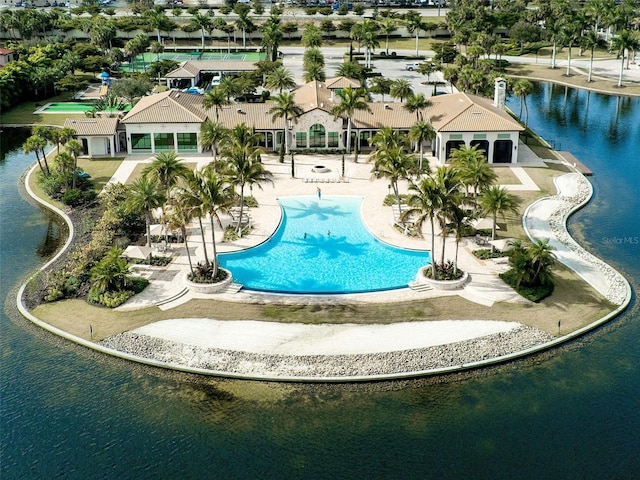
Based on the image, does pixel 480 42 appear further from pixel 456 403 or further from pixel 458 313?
pixel 456 403

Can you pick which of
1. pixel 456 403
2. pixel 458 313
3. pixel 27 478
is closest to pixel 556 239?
pixel 458 313

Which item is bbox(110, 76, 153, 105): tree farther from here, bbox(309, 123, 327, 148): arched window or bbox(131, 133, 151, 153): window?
bbox(309, 123, 327, 148): arched window

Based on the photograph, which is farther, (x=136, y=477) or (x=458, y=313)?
(x=458, y=313)

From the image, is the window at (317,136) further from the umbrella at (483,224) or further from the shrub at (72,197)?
the umbrella at (483,224)

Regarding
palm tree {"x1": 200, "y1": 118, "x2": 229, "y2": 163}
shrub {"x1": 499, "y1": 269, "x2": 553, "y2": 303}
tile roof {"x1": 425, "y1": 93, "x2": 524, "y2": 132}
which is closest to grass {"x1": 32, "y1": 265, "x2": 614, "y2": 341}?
shrub {"x1": 499, "y1": 269, "x2": 553, "y2": 303}

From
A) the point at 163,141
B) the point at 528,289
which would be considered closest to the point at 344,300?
the point at 528,289

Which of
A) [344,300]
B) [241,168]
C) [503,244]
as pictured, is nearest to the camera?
[344,300]

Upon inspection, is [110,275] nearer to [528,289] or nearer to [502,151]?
[528,289]
